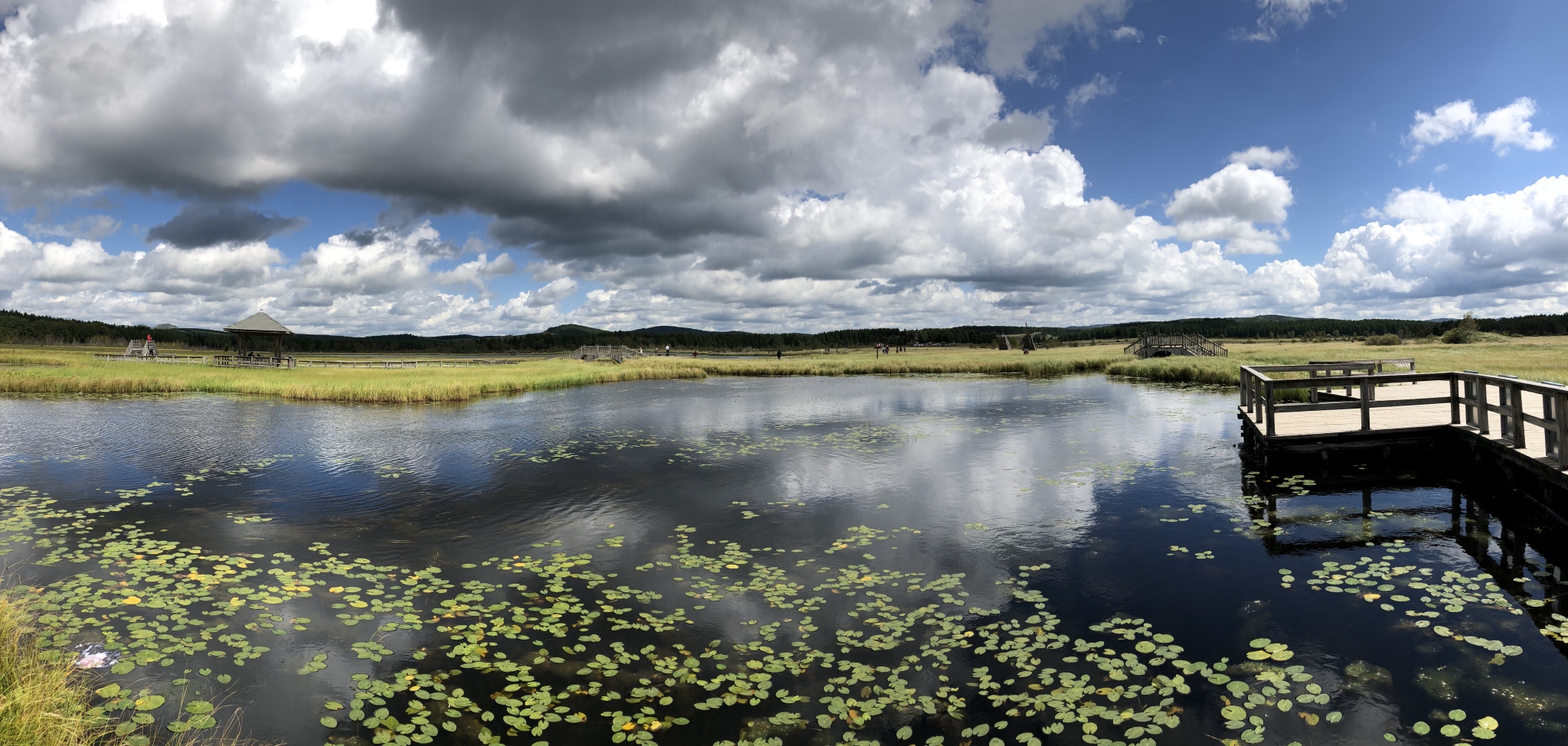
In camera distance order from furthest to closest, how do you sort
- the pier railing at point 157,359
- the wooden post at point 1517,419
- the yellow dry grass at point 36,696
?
the pier railing at point 157,359 < the wooden post at point 1517,419 < the yellow dry grass at point 36,696

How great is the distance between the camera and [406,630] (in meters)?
8.10

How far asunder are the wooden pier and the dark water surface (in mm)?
898

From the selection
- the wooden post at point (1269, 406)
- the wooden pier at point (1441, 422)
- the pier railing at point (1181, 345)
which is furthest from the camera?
the pier railing at point (1181, 345)

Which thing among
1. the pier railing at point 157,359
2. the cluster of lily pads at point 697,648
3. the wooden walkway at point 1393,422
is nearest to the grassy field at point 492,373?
the pier railing at point 157,359

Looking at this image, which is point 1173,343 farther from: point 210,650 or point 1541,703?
point 210,650

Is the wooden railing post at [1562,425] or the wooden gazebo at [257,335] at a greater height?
the wooden gazebo at [257,335]

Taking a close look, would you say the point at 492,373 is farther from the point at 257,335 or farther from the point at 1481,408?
the point at 1481,408

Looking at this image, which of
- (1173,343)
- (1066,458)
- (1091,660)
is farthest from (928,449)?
(1173,343)

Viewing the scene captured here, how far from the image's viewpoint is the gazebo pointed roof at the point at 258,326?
60878mm

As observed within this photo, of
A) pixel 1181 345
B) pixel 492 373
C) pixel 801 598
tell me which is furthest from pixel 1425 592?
pixel 1181 345

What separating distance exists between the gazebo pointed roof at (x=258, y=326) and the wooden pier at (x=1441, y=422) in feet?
234

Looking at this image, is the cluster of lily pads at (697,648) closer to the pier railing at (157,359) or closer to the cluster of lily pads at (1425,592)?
the cluster of lily pads at (1425,592)

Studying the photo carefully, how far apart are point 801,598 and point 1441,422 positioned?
1753cm

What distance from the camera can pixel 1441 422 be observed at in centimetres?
1680
